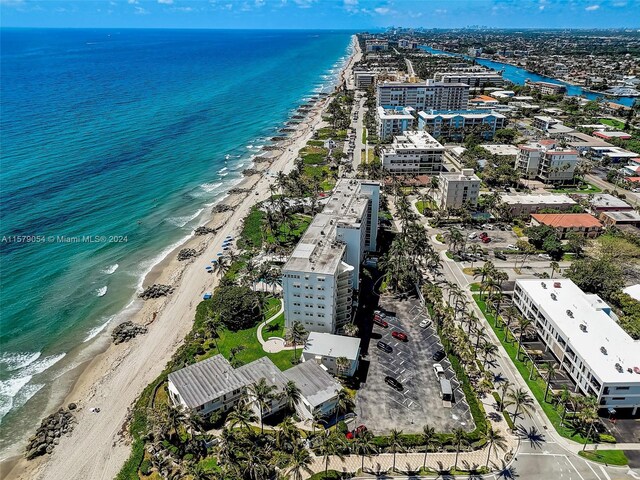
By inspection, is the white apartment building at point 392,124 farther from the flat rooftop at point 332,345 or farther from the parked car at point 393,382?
the parked car at point 393,382

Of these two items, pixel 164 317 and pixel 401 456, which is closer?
pixel 401 456

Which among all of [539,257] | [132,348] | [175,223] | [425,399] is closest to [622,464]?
[425,399]

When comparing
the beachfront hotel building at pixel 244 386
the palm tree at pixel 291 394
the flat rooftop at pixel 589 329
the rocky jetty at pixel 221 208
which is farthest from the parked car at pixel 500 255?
the rocky jetty at pixel 221 208

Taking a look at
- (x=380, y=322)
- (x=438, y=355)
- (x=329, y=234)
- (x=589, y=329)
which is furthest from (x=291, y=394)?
(x=589, y=329)

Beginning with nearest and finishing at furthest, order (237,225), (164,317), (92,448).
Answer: (92,448), (164,317), (237,225)

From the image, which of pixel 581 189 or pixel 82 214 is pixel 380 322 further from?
pixel 581 189

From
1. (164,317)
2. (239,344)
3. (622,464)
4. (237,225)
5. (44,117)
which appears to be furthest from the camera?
(44,117)

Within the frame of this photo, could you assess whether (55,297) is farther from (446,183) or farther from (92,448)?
(446,183)

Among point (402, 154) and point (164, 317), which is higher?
point (402, 154)
